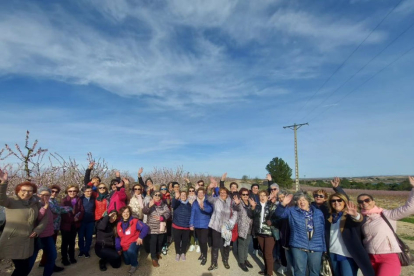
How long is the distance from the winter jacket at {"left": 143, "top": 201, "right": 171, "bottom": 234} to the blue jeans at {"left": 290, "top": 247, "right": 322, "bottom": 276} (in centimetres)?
306

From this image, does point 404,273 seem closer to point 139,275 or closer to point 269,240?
point 269,240

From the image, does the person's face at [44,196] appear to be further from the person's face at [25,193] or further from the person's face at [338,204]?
the person's face at [338,204]

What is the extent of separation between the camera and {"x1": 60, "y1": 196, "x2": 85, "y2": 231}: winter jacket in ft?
16.8

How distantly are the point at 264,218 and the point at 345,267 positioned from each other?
175 cm

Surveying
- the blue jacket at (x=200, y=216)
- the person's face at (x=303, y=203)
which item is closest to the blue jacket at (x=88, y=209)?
the blue jacket at (x=200, y=216)

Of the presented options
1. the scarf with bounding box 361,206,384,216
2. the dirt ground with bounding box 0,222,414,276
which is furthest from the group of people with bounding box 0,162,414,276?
the dirt ground with bounding box 0,222,414,276

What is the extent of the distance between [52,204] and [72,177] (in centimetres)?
474

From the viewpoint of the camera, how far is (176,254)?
5.91 m

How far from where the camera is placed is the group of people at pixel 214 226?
11.2 ft

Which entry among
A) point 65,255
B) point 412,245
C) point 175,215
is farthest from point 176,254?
point 412,245

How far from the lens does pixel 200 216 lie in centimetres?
571

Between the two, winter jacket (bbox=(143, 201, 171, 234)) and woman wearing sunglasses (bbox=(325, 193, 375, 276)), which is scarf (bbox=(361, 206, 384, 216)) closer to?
woman wearing sunglasses (bbox=(325, 193, 375, 276))

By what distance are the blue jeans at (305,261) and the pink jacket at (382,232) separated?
79cm

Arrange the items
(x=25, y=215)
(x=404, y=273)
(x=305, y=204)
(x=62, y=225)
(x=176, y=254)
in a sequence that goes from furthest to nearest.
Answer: (x=176, y=254)
(x=404, y=273)
(x=62, y=225)
(x=305, y=204)
(x=25, y=215)
